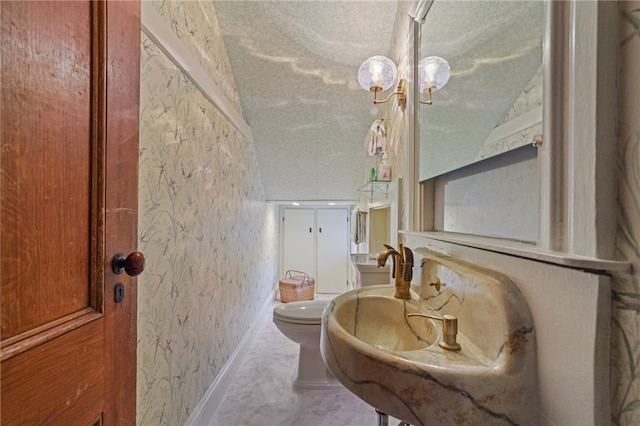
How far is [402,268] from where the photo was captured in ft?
3.06

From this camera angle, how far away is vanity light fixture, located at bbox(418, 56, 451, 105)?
983 millimetres

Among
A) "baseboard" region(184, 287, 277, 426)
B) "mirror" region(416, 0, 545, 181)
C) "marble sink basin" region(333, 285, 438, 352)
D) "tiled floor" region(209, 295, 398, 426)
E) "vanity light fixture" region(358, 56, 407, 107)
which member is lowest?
"tiled floor" region(209, 295, 398, 426)

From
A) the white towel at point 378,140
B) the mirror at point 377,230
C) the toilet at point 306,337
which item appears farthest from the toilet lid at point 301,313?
the white towel at point 378,140

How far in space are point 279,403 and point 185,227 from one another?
3.89 ft

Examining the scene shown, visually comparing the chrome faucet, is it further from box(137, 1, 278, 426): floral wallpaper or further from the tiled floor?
box(137, 1, 278, 426): floral wallpaper

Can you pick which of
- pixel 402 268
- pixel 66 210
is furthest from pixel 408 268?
pixel 66 210

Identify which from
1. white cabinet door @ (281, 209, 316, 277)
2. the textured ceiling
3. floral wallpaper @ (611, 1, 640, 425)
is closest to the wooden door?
floral wallpaper @ (611, 1, 640, 425)

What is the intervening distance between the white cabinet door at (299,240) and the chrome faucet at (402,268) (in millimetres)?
3024

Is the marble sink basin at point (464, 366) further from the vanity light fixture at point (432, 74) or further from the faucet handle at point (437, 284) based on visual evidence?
the vanity light fixture at point (432, 74)

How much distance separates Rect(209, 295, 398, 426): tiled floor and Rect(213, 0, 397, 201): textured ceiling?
5.80ft

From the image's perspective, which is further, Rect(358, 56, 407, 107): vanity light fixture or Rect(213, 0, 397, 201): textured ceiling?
Rect(213, 0, 397, 201): textured ceiling

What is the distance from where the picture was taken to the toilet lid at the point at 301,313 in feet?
5.28

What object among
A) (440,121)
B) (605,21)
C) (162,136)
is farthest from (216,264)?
(605,21)

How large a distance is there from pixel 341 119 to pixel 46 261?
209 centimetres
